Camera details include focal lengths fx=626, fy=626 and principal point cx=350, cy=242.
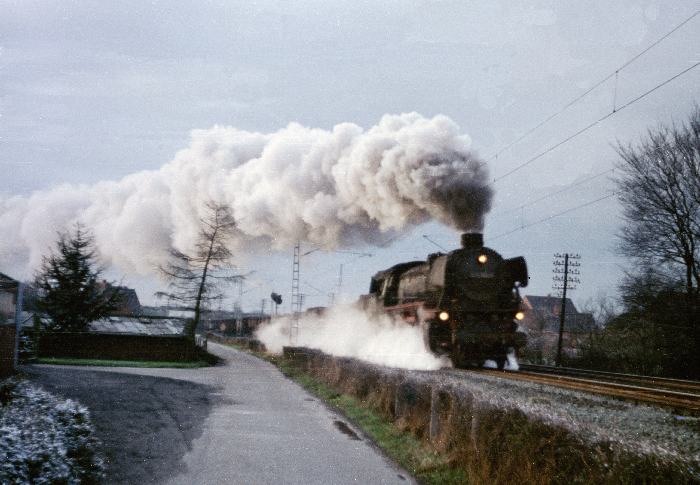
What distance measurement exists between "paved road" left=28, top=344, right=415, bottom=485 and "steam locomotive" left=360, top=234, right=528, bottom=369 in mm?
3698

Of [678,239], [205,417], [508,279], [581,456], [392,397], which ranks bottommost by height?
[205,417]

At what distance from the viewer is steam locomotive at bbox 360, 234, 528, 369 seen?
629 inches

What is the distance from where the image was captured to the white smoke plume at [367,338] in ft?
56.7

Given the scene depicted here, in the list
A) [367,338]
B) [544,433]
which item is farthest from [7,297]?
[544,433]

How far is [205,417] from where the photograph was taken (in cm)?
1232

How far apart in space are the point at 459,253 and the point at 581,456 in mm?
11770

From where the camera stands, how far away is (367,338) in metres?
24.0

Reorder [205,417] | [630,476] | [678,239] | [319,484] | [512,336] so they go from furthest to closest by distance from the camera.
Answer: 1. [678,239]
2. [512,336]
3. [205,417]
4. [319,484]
5. [630,476]

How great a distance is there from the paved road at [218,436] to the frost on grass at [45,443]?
297mm

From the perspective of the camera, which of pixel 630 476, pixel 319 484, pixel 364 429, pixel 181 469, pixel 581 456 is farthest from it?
pixel 364 429

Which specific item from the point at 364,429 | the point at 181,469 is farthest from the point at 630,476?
the point at 364,429

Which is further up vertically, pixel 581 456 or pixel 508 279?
pixel 508 279

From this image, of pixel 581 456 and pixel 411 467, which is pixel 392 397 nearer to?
pixel 411 467

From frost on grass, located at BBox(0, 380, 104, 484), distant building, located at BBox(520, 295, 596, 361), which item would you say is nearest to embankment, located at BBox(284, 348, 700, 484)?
frost on grass, located at BBox(0, 380, 104, 484)
